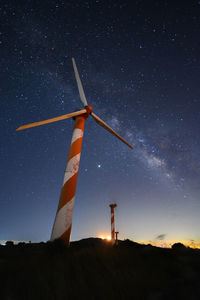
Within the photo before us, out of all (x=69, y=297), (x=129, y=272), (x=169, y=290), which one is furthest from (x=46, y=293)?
(x=169, y=290)

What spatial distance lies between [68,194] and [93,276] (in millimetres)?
3940

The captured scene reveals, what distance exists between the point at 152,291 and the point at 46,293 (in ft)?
5.49

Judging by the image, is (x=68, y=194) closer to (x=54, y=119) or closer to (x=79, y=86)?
(x=54, y=119)

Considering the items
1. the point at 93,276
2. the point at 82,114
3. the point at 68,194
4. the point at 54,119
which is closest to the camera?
the point at 93,276

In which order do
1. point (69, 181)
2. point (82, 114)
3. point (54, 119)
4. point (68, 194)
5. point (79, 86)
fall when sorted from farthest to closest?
point (79, 86)
point (82, 114)
point (54, 119)
point (69, 181)
point (68, 194)

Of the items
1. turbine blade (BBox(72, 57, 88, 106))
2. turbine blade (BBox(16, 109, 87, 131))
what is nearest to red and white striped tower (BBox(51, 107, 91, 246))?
turbine blade (BBox(16, 109, 87, 131))

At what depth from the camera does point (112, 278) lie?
2.95m

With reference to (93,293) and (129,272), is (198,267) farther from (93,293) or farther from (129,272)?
(93,293)

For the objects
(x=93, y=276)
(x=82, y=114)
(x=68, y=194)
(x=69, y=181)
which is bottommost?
(x=93, y=276)

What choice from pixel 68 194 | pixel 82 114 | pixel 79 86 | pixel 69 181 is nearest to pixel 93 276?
pixel 68 194

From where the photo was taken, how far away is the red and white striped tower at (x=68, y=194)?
234 inches

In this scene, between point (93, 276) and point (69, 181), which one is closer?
point (93, 276)

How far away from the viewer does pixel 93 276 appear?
9.64 ft

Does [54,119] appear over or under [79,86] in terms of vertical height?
under
